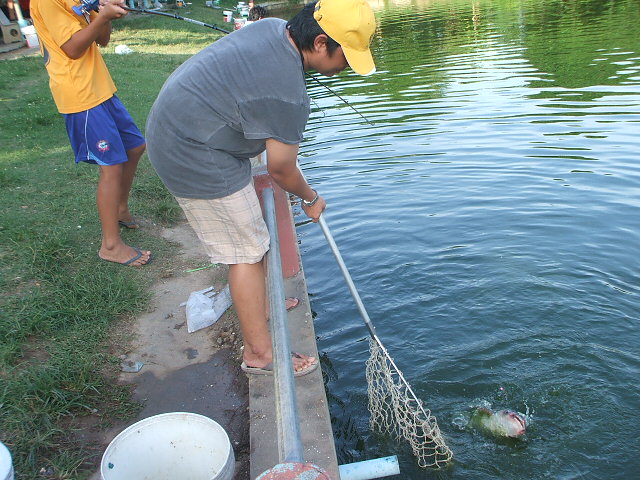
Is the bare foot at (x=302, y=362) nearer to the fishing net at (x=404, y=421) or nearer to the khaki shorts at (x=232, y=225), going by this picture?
the fishing net at (x=404, y=421)

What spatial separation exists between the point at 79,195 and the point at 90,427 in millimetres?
3397

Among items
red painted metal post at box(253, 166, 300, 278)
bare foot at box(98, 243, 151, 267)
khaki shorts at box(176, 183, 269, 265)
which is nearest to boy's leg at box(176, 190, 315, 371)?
khaki shorts at box(176, 183, 269, 265)

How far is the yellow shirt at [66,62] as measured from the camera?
3.90 meters

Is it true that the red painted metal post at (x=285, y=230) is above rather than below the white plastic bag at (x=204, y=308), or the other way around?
above

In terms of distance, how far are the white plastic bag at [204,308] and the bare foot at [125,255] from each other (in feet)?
2.22

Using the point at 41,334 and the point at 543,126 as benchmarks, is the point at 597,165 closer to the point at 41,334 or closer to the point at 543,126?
the point at 543,126

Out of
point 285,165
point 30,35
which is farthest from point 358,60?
point 30,35

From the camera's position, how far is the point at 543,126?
926 cm

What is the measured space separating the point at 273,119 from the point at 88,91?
7.31 feet

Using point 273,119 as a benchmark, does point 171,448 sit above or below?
below

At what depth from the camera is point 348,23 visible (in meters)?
2.45

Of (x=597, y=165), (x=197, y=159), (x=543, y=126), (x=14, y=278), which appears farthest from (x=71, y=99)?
(x=543, y=126)

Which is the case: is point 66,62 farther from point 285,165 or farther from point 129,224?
point 285,165

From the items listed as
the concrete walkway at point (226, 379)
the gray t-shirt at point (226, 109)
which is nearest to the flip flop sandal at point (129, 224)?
the concrete walkway at point (226, 379)
